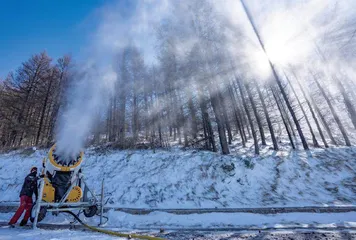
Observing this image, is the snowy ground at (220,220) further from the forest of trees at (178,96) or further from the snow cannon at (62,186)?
the forest of trees at (178,96)

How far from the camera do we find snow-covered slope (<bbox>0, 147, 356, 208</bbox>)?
8.37 metres

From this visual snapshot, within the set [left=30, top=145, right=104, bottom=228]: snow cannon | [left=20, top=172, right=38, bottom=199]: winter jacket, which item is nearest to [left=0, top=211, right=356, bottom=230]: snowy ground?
[left=30, top=145, right=104, bottom=228]: snow cannon

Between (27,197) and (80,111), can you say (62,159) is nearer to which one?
(27,197)

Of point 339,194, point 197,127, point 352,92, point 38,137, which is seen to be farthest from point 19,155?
point 352,92

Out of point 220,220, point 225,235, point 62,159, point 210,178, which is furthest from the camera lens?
point 210,178

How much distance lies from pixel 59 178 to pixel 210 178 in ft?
23.7

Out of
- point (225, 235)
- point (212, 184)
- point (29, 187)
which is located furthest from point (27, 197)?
point (212, 184)

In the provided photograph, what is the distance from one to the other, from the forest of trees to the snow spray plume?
386cm

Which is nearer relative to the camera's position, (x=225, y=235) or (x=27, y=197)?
(x=225, y=235)

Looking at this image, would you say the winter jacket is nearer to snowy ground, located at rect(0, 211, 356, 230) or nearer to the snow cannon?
the snow cannon

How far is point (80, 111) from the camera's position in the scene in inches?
318

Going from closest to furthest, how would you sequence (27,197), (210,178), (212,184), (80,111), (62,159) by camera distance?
(27,197) < (62,159) < (80,111) < (212,184) < (210,178)

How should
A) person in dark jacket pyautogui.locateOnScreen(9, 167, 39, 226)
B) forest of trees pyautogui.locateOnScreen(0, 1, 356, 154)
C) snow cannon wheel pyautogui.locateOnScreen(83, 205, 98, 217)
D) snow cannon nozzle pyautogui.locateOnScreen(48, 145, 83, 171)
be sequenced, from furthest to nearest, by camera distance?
1. forest of trees pyautogui.locateOnScreen(0, 1, 356, 154)
2. snow cannon wheel pyautogui.locateOnScreen(83, 205, 98, 217)
3. snow cannon nozzle pyautogui.locateOnScreen(48, 145, 83, 171)
4. person in dark jacket pyautogui.locateOnScreen(9, 167, 39, 226)

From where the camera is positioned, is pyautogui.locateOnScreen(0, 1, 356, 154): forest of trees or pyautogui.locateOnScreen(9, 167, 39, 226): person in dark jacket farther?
pyautogui.locateOnScreen(0, 1, 356, 154): forest of trees
